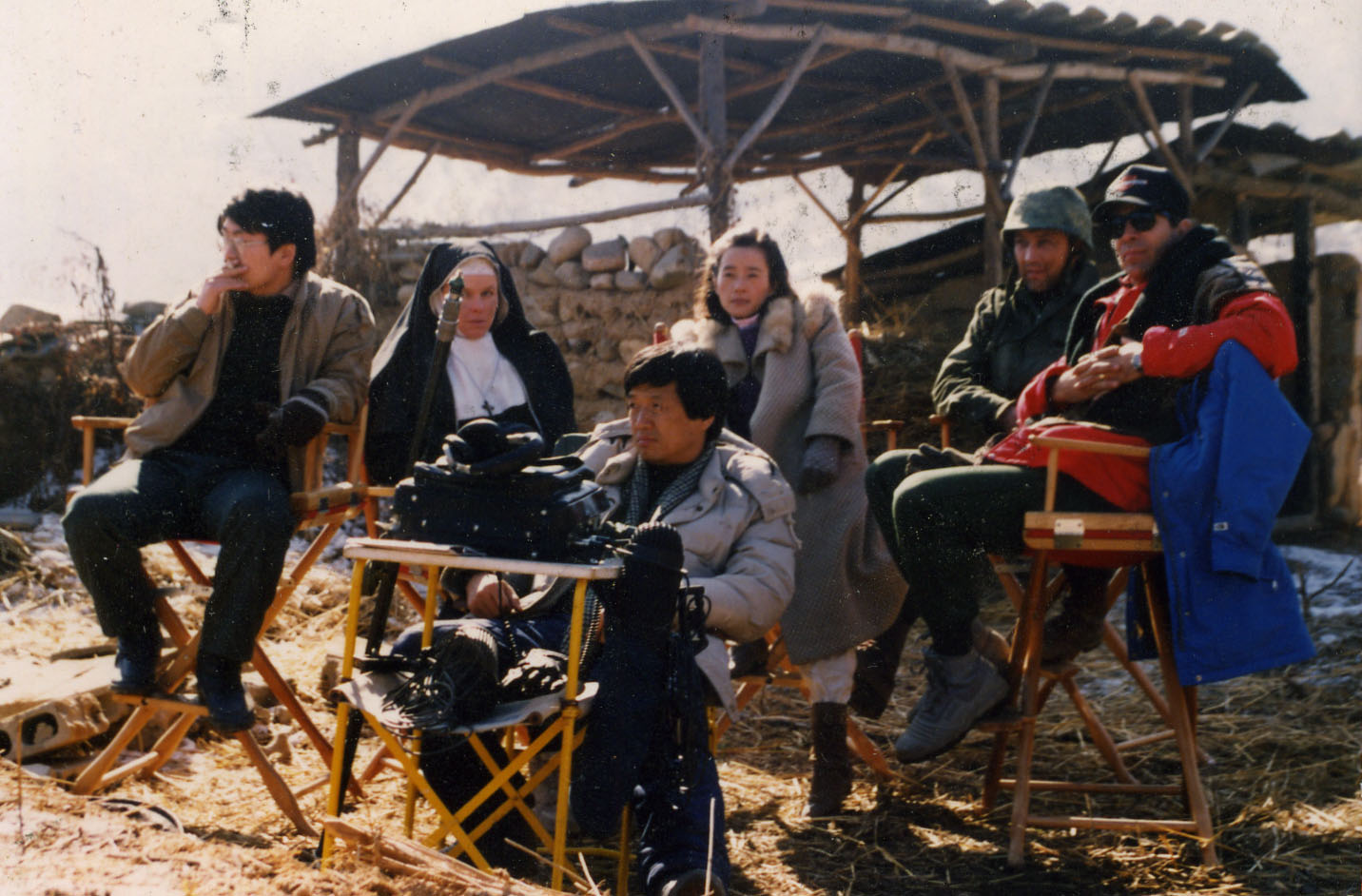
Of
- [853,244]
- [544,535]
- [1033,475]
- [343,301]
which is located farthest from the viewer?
[853,244]

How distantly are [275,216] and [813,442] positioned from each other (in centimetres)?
202

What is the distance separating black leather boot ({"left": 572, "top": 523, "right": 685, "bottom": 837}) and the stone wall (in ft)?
18.0

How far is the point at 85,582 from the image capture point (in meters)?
3.30

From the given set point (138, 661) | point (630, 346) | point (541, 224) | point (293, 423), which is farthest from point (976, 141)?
point (138, 661)

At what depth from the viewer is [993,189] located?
8.69 metres

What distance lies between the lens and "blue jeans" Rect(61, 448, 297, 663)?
3.24 meters

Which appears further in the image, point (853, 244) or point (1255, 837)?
point (853, 244)

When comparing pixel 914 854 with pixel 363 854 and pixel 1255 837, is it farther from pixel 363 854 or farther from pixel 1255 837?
pixel 363 854

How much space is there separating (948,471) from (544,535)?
4.64ft

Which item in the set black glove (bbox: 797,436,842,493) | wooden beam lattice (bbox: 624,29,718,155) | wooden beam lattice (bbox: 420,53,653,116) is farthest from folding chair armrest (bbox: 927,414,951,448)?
wooden beam lattice (bbox: 420,53,653,116)

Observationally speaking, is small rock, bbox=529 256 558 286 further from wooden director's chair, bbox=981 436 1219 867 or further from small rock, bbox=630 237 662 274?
wooden director's chair, bbox=981 436 1219 867

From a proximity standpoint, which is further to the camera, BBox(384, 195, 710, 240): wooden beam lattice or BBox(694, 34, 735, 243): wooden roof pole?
BBox(384, 195, 710, 240): wooden beam lattice

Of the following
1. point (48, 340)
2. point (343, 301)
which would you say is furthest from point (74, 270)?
point (343, 301)

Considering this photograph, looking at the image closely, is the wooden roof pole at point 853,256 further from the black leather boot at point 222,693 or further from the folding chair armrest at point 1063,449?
the black leather boot at point 222,693
